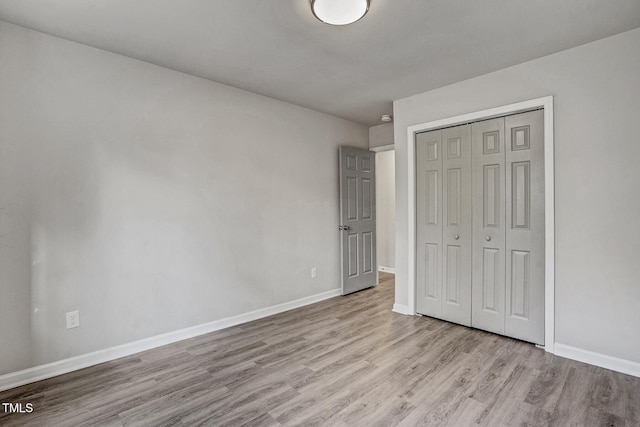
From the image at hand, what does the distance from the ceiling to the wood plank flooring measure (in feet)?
8.18

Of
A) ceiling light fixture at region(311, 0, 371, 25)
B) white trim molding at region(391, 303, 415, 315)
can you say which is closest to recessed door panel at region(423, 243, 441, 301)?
white trim molding at region(391, 303, 415, 315)

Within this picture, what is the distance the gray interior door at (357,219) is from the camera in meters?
4.41

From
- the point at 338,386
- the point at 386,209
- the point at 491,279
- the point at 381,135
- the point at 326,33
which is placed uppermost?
the point at 326,33

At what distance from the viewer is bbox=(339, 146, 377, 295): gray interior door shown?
4406mm

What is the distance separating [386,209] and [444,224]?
277 cm

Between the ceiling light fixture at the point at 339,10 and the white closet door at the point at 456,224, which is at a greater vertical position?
the ceiling light fixture at the point at 339,10

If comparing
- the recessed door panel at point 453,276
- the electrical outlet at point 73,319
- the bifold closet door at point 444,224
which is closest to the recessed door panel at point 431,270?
the bifold closet door at point 444,224

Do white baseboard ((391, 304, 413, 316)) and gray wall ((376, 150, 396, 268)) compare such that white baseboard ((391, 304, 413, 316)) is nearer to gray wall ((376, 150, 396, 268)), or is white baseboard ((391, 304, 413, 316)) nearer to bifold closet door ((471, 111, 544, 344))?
bifold closet door ((471, 111, 544, 344))

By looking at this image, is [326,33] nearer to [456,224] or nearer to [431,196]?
[431,196]

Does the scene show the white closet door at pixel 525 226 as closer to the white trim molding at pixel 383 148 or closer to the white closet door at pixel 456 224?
the white closet door at pixel 456 224

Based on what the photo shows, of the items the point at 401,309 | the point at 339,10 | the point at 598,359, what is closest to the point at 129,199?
the point at 339,10

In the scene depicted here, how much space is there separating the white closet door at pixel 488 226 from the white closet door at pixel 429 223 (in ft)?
1.20

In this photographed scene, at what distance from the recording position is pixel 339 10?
1.90 meters

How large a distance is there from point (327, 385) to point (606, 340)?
215cm
